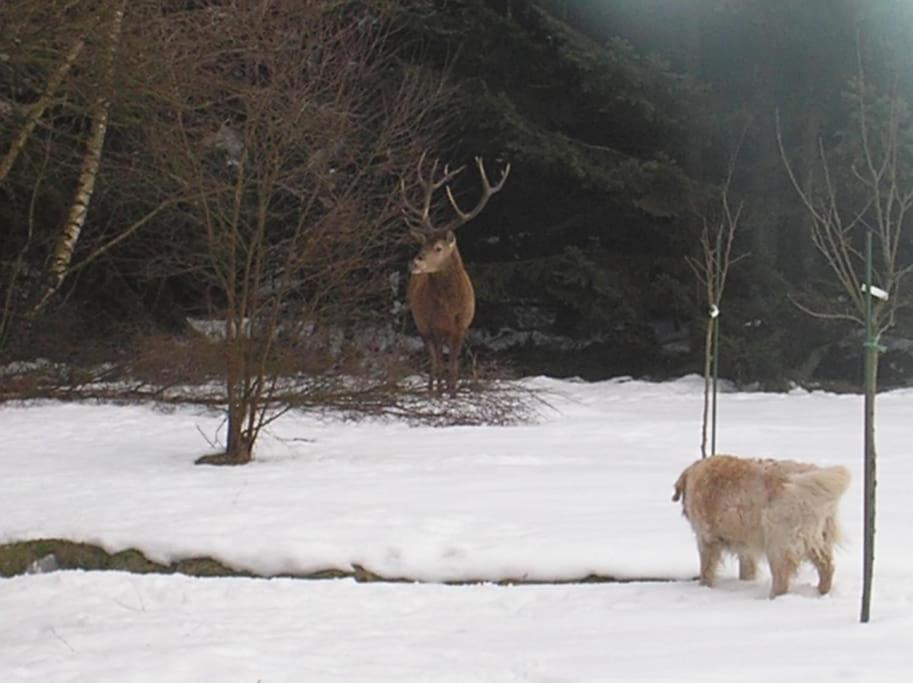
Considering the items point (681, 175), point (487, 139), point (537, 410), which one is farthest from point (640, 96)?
point (537, 410)

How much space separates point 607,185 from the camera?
19594 millimetres

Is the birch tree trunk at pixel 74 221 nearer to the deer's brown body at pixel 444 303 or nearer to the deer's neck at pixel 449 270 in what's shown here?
the deer's brown body at pixel 444 303

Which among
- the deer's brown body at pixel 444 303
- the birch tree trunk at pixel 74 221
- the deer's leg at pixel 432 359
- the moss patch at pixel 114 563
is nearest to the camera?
the moss patch at pixel 114 563

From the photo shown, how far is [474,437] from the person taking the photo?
36.9ft

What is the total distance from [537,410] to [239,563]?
6.74 m

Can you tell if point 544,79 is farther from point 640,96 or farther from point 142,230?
point 142,230

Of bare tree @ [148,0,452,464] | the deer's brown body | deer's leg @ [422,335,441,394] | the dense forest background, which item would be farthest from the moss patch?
the dense forest background

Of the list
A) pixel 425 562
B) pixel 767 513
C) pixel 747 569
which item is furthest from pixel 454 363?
pixel 767 513

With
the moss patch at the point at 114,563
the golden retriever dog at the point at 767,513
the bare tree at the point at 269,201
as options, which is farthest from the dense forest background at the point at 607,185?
the golden retriever dog at the point at 767,513

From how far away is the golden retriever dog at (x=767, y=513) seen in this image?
570 cm

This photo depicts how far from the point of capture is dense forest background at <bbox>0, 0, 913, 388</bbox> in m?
17.2

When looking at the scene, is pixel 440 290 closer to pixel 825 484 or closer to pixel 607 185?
pixel 607 185

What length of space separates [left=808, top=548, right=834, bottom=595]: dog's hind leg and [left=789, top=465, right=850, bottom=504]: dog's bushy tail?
29cm

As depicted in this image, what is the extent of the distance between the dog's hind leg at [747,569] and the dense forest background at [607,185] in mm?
9266
